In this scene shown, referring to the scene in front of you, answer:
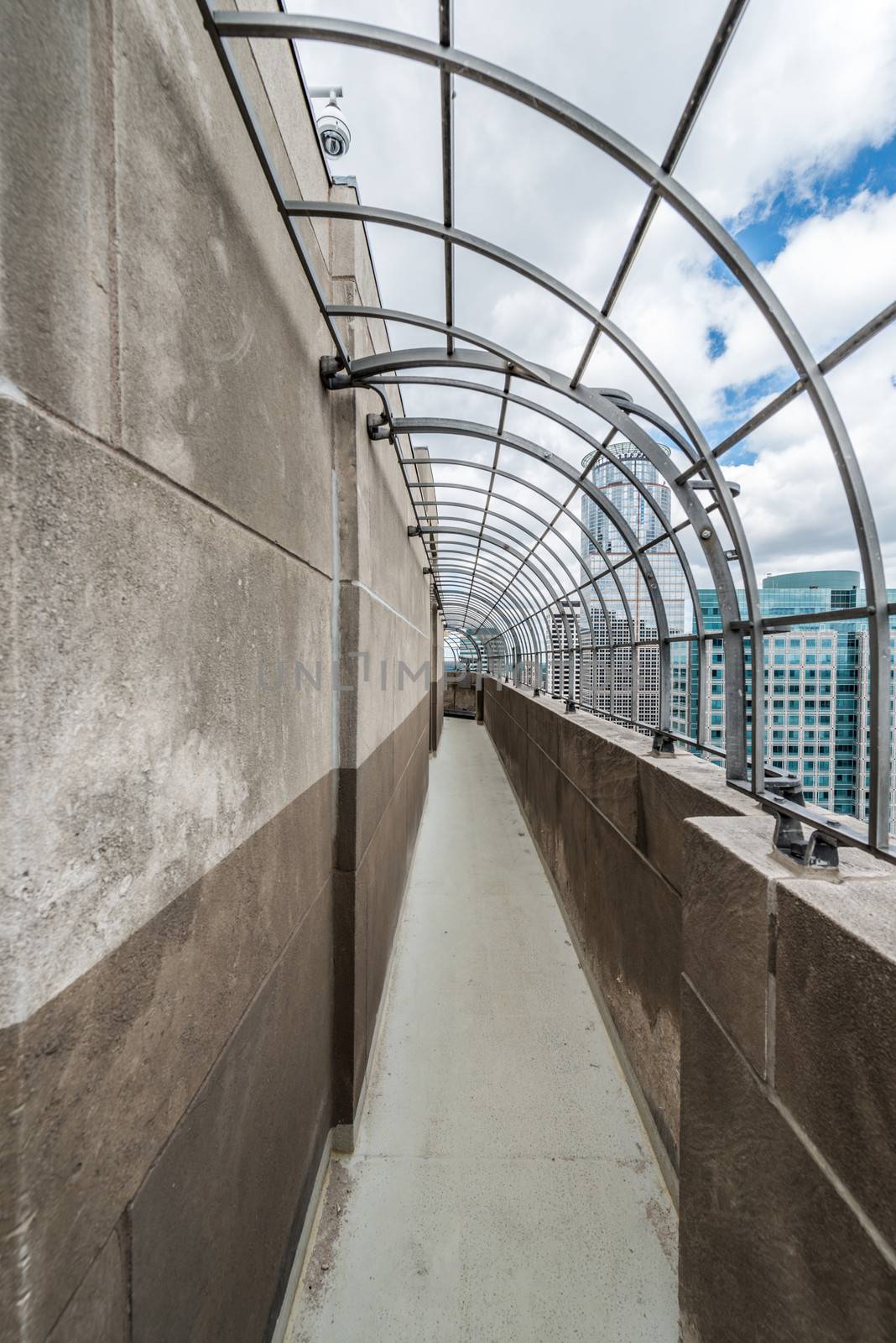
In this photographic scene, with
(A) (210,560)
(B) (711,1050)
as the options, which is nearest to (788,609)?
(B) (711,1050)

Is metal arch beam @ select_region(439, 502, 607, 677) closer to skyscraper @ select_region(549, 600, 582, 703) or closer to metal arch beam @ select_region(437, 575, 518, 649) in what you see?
skyscraper @ select_region(549, 600, 582, 703)

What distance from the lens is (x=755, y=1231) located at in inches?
65.2

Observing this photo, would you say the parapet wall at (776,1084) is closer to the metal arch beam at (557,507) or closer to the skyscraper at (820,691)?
the skyscraper at (820,691)

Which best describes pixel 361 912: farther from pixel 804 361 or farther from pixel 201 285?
pixel 804 361

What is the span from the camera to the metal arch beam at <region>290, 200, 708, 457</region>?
2.25 meters

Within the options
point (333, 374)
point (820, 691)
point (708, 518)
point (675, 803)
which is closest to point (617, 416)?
point (708, 518)

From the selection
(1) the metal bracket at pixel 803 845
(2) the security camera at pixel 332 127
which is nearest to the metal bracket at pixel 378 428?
(2) the security camera at pixel 332 127

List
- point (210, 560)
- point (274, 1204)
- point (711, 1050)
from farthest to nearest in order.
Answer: point (274, 1204)
point (711, 1050)
point (210, 560)

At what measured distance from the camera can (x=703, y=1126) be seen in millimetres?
1987

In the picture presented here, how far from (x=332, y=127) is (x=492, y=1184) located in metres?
6.59

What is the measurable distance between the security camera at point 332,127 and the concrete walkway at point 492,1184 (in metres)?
6.28

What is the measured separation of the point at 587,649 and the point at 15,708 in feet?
30.5

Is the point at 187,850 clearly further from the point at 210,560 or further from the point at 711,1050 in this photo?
the point at 711,1050

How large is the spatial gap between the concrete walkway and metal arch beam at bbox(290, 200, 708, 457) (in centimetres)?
421
